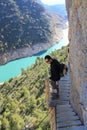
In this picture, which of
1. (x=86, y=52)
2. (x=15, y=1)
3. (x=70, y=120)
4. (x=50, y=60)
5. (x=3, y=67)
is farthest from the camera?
(x=15, y=1)

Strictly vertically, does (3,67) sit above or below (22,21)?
below

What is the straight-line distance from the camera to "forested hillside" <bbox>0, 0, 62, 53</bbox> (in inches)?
3809

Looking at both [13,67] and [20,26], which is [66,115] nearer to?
[13,67]

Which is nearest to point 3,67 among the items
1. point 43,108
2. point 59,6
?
point 43,108

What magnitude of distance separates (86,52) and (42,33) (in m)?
97.5

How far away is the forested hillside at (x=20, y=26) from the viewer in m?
96.8

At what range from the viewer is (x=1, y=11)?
100125mm

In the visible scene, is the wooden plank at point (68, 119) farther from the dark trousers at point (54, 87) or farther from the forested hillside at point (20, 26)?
the forested hillside at point (20, 26)

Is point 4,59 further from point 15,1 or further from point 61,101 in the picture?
point 61,101

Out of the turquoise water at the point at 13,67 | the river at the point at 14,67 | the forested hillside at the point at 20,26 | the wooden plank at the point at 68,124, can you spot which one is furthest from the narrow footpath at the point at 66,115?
the forested hillside at the point at 20,26

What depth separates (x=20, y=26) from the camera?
102 metres

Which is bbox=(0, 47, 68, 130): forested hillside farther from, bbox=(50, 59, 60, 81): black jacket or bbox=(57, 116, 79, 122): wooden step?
bbox=(57, 116, 79, 122): wooden step

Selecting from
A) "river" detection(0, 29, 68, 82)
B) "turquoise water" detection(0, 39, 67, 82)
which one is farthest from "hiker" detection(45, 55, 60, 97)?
"turquoise water" detection(0, 39, 67, 82)

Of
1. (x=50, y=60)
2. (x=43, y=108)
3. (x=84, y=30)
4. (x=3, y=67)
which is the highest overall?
(x=84, y=30)
